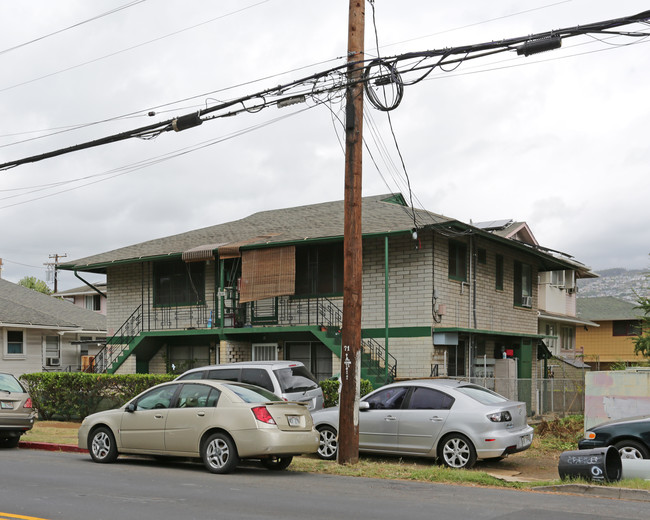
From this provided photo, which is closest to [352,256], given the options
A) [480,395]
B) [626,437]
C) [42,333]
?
[480,395]

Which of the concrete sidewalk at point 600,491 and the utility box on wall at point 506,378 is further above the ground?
the utility box on wall at point 506,378

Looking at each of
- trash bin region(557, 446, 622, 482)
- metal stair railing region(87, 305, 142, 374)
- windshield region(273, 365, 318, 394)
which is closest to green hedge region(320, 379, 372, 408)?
windshield region(273, 365, 318, 394)

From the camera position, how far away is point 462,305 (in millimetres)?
24938

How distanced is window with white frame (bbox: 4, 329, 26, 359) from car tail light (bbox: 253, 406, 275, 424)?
2426 centimetres

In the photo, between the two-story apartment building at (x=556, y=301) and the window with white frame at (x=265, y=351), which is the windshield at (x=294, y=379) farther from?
the two-story apartment building at (x=556, y=301)

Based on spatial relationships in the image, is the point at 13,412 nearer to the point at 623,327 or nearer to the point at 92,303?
the point at 92,303

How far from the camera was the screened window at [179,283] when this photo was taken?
2747 cm

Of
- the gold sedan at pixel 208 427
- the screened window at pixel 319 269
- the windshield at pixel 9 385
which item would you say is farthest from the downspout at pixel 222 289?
the gold sedan at pixel 208 427

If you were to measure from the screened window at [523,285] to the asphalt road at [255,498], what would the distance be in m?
17.9

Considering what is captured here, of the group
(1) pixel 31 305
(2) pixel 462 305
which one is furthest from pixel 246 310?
(1) pixel 31 305

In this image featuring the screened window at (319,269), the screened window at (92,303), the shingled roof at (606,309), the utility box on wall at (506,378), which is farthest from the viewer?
the screened window at (92,303)

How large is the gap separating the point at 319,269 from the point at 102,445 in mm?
11953

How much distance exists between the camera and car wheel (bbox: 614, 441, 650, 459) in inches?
512

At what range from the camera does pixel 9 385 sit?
17609mm
